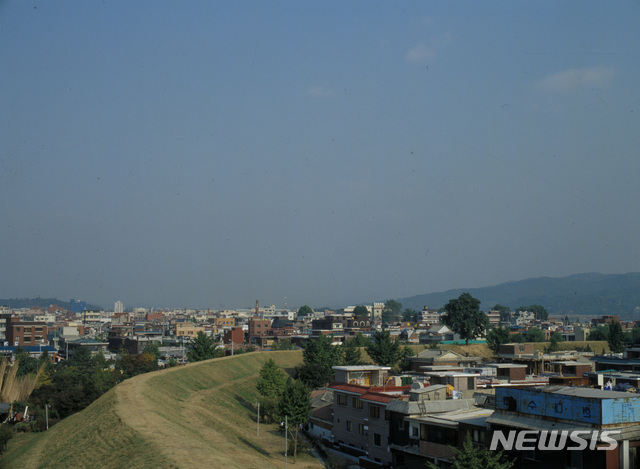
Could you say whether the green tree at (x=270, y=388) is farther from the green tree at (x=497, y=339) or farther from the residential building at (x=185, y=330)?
the residential building at (x=185, y=330)

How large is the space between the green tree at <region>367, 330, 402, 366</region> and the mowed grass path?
18297 millimetres

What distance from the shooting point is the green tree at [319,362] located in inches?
2194

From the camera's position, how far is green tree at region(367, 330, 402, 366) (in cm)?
6506

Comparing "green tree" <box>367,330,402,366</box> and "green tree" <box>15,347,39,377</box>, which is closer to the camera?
"green tree" <box>15,347,39,377</box>

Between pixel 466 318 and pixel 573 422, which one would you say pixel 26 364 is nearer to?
pixel 573 422

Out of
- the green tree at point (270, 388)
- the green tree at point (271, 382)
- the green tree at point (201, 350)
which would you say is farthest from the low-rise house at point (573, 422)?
the green tree at point (201, 350)

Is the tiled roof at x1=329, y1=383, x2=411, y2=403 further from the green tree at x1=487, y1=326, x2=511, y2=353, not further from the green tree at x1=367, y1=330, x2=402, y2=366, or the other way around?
the green tree at x1=487, y1=326, x2=511, y2=353

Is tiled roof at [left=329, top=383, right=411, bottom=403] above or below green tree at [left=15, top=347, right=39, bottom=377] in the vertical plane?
above

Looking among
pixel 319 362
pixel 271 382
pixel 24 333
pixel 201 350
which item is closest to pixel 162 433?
pixel 271 382

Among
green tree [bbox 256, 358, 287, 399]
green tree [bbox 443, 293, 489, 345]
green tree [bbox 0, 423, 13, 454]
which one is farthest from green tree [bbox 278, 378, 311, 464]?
green tree [bbox 443, 293, 489, 345]

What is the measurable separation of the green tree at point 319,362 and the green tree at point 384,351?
4382 mm

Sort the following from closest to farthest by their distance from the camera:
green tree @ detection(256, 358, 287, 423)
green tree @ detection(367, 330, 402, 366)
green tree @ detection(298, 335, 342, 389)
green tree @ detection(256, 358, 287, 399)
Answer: green tree @ detection(256, 358, 287, 423) < green tree @ detection(256, 358, 287, 399) < green tree @ detection(298, 335, 342, 389) < green tree @ detection(367, 330, 402, 366)

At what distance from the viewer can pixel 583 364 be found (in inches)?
1871

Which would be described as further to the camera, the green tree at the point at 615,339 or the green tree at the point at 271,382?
the green tree at the point at 615,339
